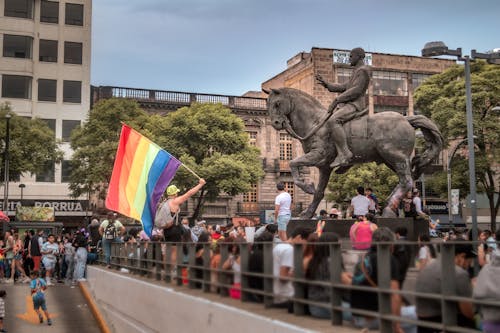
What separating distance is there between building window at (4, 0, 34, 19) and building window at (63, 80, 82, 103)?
6.06 metres

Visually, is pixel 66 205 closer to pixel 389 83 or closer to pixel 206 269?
pixel 389 83

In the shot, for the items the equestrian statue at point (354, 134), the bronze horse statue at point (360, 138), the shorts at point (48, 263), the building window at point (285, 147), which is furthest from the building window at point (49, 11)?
the equestrian statue at point (354, 134)

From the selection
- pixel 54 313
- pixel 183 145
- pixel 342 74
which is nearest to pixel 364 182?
pixel 342 74

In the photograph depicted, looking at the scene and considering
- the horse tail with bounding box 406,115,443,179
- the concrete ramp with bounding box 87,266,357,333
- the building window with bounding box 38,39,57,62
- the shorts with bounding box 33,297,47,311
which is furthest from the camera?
the building window with bounding box 38,39,57,62

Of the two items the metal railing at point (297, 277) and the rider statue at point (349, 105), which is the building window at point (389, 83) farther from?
the metal railing at point (297, 277)

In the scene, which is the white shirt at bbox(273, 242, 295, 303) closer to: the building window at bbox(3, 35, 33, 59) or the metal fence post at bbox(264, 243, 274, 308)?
the metal fence post at bbox(264, 243, 274, 308)

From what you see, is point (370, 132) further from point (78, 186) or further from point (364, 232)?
point (78, 186)

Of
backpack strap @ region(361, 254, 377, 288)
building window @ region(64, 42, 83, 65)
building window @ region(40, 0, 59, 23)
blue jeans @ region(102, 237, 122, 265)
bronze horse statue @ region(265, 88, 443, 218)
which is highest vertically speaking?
building window @ region(40, 0, 59, 23)

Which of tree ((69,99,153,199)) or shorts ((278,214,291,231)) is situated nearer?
shorts ((278,214,291,231))

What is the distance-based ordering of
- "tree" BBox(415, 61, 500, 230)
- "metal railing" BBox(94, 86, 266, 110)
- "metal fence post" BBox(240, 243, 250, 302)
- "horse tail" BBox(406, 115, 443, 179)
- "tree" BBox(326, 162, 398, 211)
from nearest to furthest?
"metal fence post" BBox(240, 243, 250, 302), "horse tail" BBox(406, 115, 443, 179), "tree" BBox(415, 61, 500, 230), "tree" BBox(326, 162, 398, 211), "metal railing" BBox(94, 86, 266, 110)

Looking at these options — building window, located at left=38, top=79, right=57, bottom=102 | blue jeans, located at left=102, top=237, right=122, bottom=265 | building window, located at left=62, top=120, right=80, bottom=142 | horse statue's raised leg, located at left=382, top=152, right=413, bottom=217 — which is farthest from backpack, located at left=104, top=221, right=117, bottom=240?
building window, located at left=38, top=79, right=57, bottom=102

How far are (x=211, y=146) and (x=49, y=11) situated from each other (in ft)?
58.3

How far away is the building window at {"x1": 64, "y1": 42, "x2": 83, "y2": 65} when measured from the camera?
5438 cm

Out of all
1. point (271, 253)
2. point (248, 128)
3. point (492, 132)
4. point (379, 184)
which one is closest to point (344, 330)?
point (271, 253)
